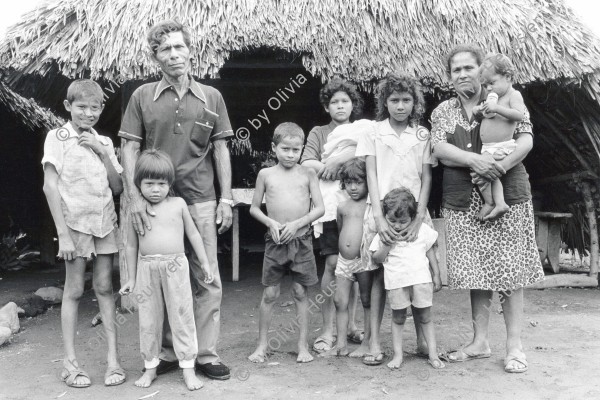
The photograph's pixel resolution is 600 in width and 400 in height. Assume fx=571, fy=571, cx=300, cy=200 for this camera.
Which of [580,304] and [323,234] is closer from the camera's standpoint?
[323,234]

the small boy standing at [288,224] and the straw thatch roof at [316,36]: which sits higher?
the straw thatch roof at [316,36]

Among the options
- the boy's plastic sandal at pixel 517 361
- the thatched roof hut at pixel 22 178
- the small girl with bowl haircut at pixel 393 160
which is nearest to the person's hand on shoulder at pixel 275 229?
the small girl with bowl haircut at pixel 393 160

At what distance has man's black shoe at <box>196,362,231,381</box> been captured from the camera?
3.21 meters

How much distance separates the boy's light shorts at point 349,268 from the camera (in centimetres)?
351

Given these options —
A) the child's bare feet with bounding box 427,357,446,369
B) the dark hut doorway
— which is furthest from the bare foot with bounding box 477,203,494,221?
the dark hut doorway

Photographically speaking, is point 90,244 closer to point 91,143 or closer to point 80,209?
point 80,209

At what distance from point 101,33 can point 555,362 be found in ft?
14.2

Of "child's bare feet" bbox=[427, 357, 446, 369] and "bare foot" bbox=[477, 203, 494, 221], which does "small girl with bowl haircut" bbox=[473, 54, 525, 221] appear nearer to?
"bare foot" bbox=[477, 203, 494, 221]

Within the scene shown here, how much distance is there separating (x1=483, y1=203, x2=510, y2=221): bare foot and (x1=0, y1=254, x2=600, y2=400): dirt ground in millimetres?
881

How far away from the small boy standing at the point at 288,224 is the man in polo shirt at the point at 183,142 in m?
0.32

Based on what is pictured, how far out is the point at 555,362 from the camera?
11.4ft

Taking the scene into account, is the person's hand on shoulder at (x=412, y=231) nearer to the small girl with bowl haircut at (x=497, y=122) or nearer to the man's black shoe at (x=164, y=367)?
the small girl with bowl haircut at (x=497, y=122)

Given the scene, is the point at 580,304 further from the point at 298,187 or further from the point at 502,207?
the point at 298,187

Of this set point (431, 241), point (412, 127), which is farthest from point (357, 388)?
point (412, 127)
